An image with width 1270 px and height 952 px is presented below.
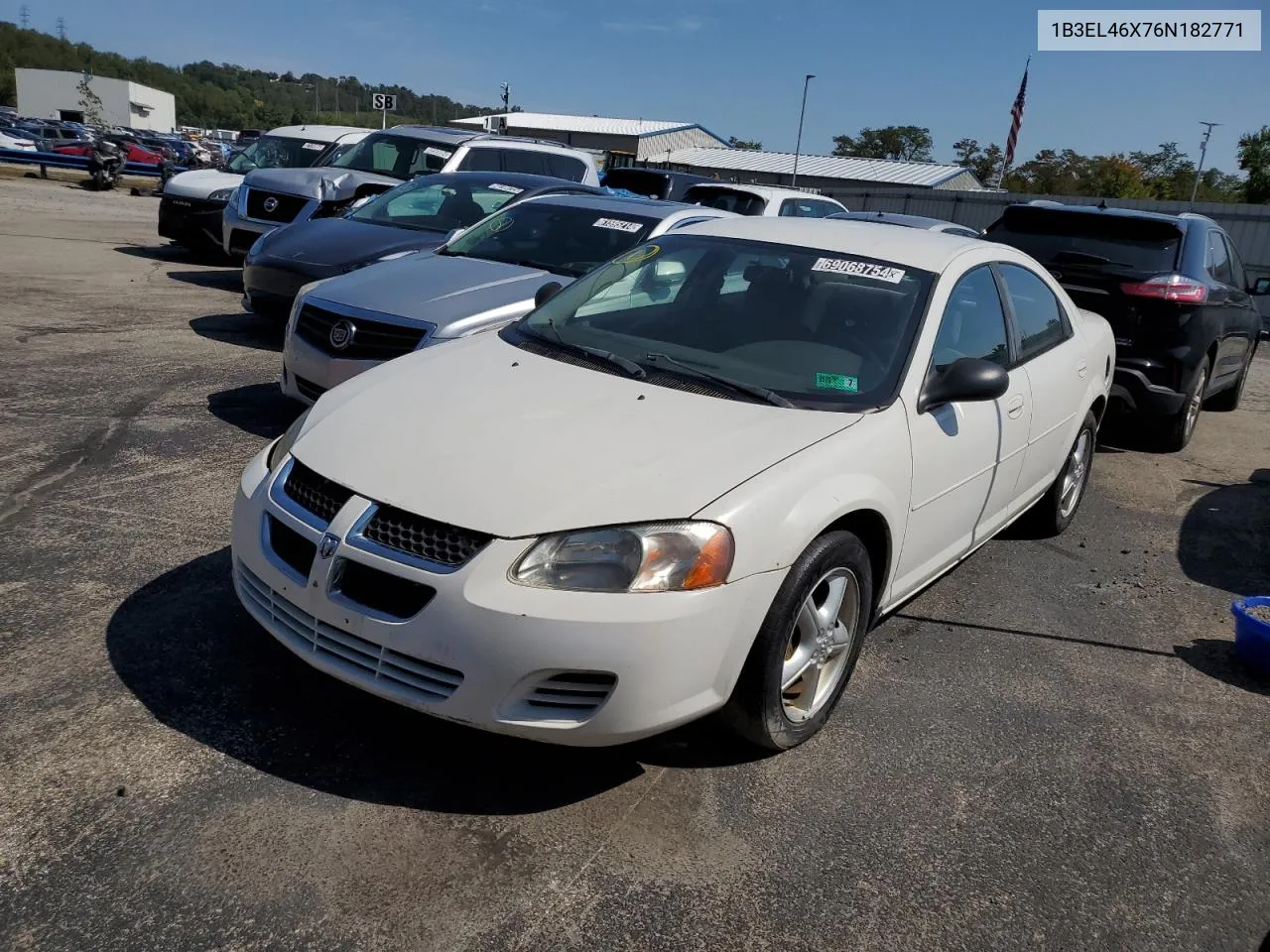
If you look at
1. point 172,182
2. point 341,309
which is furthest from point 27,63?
point 341,309

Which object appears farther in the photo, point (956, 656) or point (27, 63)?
point (27, 63)

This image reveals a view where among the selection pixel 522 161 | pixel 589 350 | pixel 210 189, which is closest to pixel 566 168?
pixel 522 161

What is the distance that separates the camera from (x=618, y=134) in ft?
227

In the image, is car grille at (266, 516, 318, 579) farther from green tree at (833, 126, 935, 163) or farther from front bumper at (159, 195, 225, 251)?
green tree at (833, 126, 935, 163)

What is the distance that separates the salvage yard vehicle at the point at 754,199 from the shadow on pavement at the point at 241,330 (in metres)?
5.12

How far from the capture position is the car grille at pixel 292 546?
2895 mm

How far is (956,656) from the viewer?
4070mm

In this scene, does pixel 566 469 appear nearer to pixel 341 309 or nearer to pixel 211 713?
pixel 211 713

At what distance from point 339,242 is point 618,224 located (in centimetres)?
225

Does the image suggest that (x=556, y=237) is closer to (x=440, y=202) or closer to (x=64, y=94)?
(x=440, y=202)

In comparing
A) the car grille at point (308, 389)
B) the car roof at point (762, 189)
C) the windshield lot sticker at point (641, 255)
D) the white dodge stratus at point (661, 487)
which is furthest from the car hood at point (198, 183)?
the white dodge stratus at point (661, 487)

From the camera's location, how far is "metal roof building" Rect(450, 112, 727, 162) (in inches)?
2682

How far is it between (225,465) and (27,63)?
160727mm

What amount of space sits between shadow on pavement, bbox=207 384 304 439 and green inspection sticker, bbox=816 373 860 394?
11.7 ft
